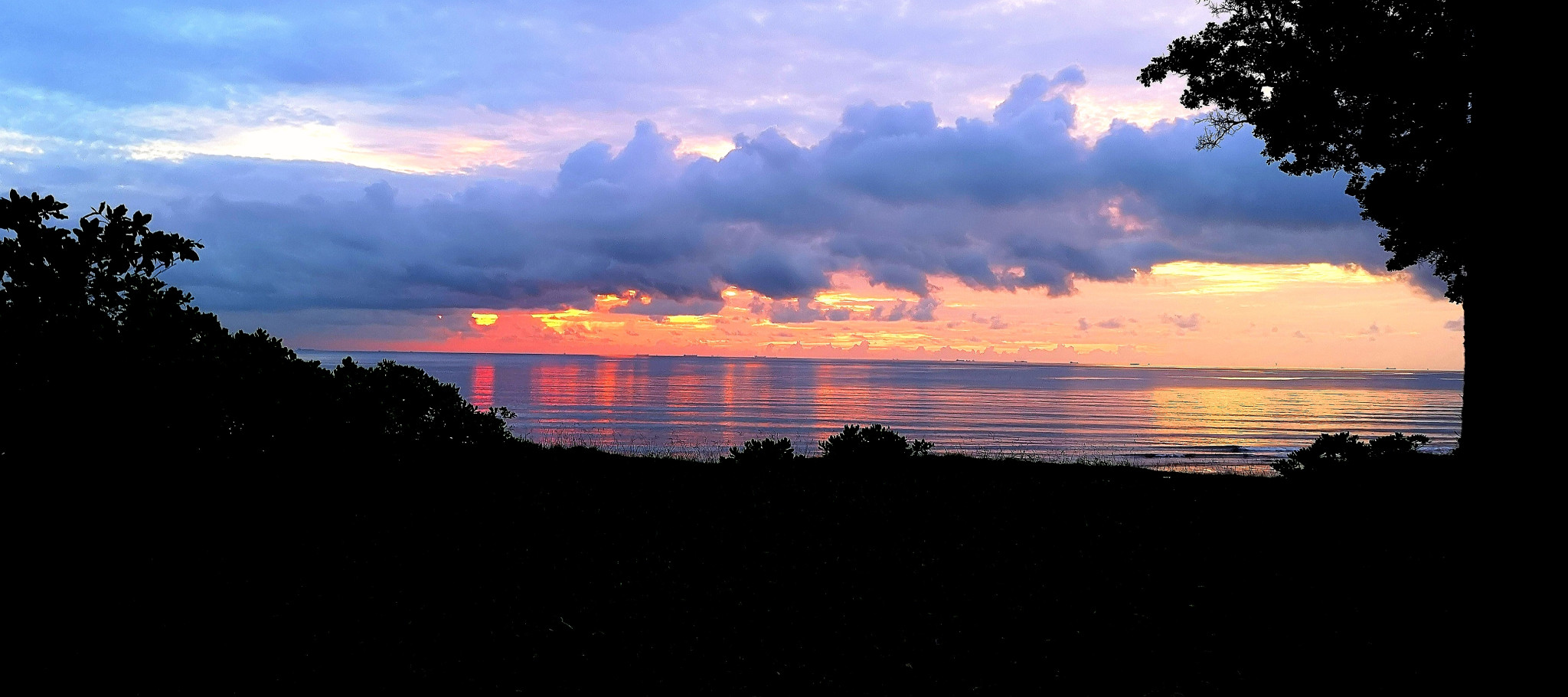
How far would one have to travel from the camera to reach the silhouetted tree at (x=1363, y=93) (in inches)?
484

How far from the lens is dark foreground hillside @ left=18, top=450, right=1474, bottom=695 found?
6.40 meters

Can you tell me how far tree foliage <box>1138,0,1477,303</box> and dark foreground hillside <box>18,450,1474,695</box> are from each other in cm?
437

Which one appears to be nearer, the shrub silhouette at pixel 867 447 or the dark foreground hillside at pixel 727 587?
the dark foreground hillside at pixel 727 587

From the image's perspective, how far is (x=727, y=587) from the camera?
8.51 m

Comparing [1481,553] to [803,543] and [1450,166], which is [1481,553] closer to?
[803,543]

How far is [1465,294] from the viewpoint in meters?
5.82

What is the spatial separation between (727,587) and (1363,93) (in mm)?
11324

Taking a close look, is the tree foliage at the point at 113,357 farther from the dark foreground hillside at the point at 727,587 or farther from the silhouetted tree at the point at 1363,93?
the silhouetted tree at the point at 1363,93

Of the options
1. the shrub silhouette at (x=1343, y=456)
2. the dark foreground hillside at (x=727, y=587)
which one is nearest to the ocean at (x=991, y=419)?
the shrub silhouette at (x=1343, y=456)

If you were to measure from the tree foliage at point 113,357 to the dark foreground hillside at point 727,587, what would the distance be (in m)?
0.44

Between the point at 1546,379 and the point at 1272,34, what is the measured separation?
11.5 metres

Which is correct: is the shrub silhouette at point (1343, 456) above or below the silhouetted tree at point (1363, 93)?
below

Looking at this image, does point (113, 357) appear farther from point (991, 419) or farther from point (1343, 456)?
point (991, 419)

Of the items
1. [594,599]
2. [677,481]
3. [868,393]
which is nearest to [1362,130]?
[677,481]
